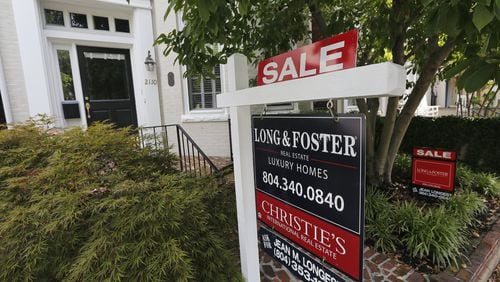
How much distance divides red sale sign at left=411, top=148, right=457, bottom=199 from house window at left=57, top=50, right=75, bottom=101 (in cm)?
590

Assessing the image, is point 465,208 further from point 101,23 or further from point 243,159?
point 101,23

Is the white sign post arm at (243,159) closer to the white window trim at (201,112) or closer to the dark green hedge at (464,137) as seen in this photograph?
the white window trim at (201,112)

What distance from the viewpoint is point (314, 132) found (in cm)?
Answer: 120

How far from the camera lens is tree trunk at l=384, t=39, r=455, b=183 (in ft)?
10.0

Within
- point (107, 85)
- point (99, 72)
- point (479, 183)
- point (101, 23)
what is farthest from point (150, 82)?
point (479, 183)

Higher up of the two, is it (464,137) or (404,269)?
(464,137)

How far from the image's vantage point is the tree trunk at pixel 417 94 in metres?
3.06

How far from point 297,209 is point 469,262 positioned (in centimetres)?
207

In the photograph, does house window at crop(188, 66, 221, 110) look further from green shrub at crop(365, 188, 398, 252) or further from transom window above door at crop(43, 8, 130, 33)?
green shrub at crop(365, 188, 398, 252)

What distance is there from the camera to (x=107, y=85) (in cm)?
547

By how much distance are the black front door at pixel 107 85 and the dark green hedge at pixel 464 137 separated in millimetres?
6164

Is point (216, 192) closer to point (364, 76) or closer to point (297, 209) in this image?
point (297, 209)

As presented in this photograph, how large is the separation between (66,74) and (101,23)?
120 centimetres

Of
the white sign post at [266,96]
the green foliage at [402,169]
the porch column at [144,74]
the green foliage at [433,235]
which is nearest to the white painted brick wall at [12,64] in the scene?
the porch column at [144,74]
